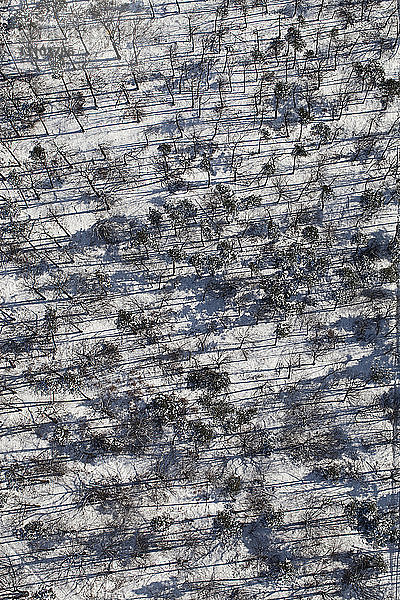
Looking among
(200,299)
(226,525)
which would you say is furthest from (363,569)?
(200,299)

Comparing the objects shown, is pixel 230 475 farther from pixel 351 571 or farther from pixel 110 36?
pixel 110 36

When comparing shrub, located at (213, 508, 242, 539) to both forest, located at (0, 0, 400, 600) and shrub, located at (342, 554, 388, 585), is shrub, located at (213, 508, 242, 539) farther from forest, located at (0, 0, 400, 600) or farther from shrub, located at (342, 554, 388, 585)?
shrub, located at (342, 554, 388, 585)

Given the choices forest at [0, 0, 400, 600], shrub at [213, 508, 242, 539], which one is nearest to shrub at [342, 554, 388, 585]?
forest at [0, 0, 400, 600]

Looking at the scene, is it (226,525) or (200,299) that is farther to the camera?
(200,299)

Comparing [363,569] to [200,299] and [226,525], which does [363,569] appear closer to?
[226,525]

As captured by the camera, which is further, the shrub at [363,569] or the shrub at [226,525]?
the shrub at [226,525]

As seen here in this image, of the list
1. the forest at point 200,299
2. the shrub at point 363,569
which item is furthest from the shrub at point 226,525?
the shrub at point 363,569

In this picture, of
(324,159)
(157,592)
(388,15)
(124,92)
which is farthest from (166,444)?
(388,15)

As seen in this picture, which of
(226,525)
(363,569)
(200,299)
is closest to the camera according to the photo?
(363,569)

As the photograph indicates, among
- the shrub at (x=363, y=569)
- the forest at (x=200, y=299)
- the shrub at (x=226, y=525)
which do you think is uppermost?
the forest at (x=200, y=299)

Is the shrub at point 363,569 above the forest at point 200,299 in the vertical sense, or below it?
below

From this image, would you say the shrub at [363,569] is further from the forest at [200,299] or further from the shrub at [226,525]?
the shrub at [226,525]
